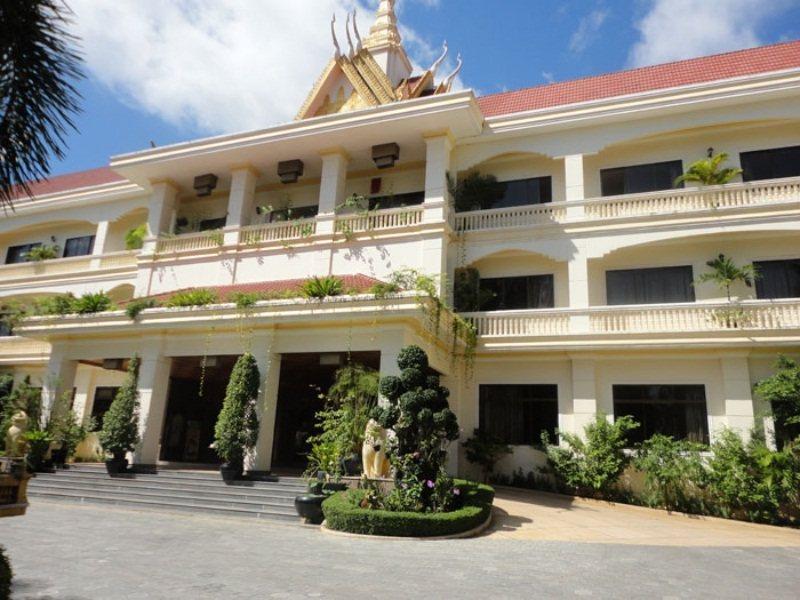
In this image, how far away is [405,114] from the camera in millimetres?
17688

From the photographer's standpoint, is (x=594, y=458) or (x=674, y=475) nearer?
(x=674, y=475)

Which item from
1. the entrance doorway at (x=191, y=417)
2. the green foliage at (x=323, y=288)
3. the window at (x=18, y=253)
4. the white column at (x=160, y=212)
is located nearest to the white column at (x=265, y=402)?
the green foliage at (x=323, y=288)

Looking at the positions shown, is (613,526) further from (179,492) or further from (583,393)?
(179,492)

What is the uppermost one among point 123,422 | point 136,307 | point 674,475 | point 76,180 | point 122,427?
→ point 76,180

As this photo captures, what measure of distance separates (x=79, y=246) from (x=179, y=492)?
58.3 feet

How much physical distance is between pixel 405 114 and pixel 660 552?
1372 centimetres

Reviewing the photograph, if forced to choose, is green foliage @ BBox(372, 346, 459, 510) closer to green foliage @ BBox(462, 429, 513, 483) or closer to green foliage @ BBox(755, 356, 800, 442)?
green foliage @ BBox(462, 429, 513, 483)

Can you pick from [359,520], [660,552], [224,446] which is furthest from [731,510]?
[224,446]

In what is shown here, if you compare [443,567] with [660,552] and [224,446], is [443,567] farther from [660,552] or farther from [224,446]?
[224,446]

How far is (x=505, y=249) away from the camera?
18281 mm

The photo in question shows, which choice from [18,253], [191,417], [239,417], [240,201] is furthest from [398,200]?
[18,253]

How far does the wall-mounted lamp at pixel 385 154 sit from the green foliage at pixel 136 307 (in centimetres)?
842

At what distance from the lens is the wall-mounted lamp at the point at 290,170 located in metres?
20.0

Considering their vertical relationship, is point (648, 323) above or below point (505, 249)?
below
